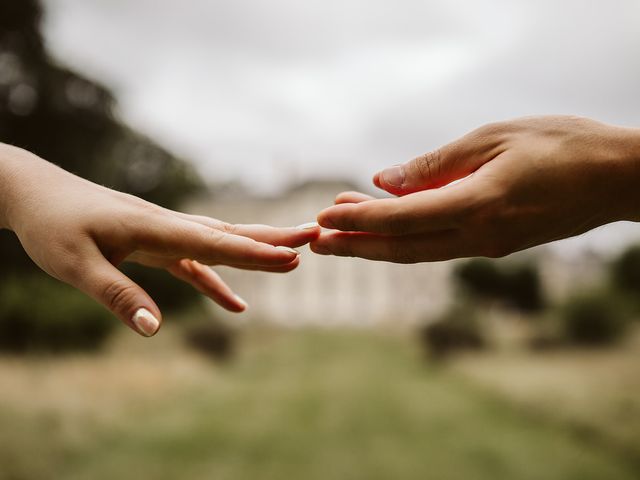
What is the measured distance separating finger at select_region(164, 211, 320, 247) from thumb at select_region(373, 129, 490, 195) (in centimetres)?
33

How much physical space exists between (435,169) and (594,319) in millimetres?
8728

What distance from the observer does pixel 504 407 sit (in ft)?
24.5

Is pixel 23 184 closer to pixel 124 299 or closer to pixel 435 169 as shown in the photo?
pixel 124 299

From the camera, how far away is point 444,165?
65.6 inches

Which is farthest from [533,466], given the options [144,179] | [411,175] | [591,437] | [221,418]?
[144,179]

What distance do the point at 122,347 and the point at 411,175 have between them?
30.0 ft

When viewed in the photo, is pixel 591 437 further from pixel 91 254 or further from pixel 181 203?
pixel 181 203

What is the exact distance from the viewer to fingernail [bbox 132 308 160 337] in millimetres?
1368

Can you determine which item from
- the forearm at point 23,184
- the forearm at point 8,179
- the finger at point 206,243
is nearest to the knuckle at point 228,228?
the finger at point 206,243

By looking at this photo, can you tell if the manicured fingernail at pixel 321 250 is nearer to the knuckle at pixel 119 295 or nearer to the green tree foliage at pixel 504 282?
the knuckle at pixel 119 295

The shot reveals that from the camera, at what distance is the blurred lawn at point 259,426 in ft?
17.5

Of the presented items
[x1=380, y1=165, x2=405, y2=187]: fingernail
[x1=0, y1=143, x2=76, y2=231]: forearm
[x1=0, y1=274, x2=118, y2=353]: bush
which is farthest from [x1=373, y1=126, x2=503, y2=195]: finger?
[x1=0, y1=274, x2=118, y2=353]: bush

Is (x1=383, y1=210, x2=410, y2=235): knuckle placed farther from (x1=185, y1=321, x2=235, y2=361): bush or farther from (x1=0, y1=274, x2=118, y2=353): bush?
(x1=185, y1=321, x2=235, y2=361): bush

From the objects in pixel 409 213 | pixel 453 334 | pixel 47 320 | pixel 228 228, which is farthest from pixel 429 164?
pixel 453 334
